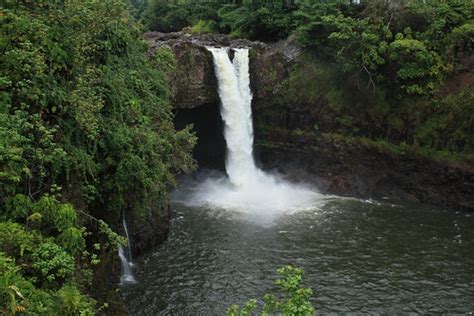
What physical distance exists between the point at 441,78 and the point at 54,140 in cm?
1813

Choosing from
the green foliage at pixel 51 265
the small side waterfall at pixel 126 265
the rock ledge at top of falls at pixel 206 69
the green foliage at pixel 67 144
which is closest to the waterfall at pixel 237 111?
the rock ledge at top of falls at pixel 206 69

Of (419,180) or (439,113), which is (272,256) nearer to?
(419,180)

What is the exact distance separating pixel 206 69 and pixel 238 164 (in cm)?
538

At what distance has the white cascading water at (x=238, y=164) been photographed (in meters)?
21.9

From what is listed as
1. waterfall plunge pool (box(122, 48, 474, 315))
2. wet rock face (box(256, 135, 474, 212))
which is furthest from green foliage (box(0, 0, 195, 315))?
wet rock face (box(256, 135, 474, 212))

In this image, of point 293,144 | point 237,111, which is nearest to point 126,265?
point 237,111

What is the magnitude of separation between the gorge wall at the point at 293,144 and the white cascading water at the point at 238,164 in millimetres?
596

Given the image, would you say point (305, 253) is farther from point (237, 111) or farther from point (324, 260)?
point (237, 111)

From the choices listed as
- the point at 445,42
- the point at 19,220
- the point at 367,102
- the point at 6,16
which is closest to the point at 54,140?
the point at 19,220

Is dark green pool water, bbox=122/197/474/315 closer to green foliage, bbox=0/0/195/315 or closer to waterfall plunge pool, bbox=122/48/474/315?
waterfall plunge pool, bbox=122/48/474/315

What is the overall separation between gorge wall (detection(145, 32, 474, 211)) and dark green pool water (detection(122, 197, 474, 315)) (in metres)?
1.52

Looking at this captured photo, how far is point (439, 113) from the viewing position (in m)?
20.8

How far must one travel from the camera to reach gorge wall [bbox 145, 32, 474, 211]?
20.8m

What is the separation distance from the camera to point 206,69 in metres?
23.2
